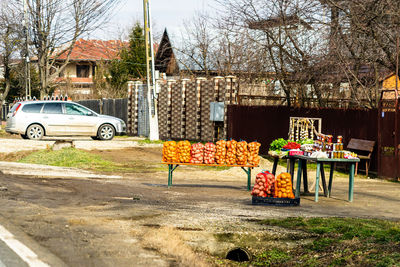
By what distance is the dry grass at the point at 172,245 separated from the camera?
6754 mm

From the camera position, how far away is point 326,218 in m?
9.40

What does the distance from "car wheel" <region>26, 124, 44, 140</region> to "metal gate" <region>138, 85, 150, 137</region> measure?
248 inches

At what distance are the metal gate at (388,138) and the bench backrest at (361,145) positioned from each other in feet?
3.44

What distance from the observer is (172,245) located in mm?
7328

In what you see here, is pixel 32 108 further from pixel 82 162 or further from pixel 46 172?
pixel 46 172

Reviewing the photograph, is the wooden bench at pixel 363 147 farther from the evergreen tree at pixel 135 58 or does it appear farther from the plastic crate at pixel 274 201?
the evergreen tree at pixel 135 58

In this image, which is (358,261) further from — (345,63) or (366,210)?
(345,63)

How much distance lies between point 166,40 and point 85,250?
4128 cm

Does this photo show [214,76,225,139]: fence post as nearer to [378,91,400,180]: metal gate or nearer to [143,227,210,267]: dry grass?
[378,91,400,180]: metal gate

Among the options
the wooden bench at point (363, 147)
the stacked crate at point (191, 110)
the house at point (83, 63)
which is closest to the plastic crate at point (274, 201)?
A: the wooden bench at point (363, 147)

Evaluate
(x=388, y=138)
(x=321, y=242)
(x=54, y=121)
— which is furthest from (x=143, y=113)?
(x=321, y=242)

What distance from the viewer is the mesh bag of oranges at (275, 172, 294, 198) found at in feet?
36.7

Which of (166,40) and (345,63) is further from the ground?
(166,40)

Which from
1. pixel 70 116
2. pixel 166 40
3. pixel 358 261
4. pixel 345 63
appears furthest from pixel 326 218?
pixel 166 40
